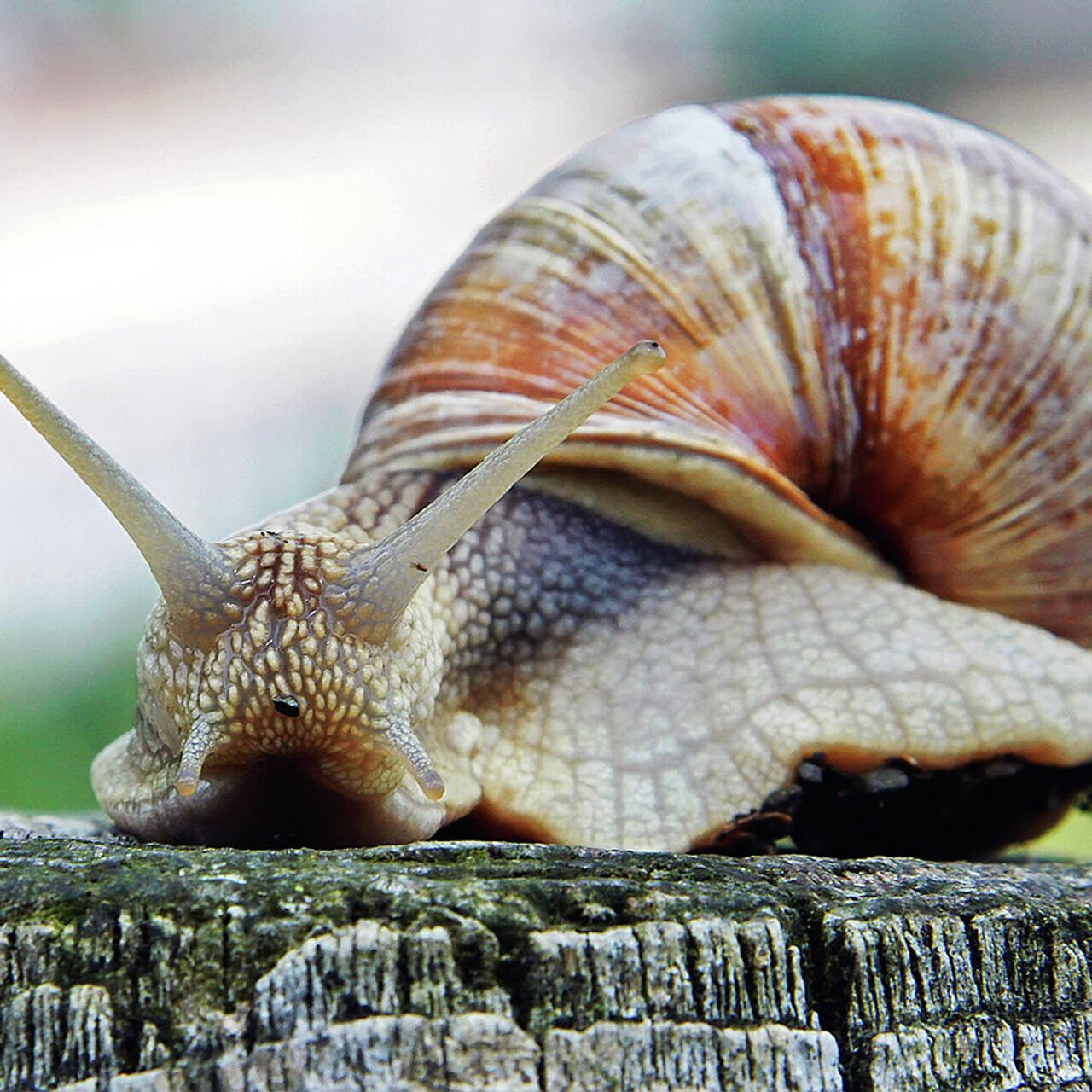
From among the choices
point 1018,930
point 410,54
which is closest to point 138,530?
point 1018,930

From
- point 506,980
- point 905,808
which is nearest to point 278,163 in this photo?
point 905,808

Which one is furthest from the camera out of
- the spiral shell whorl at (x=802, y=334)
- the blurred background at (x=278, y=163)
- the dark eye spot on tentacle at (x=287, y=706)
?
the blurred background at (x=278, y=163)

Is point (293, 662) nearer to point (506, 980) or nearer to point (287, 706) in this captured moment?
point (287, 706)

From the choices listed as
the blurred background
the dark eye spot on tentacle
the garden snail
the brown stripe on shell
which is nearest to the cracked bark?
the dark eye spot on tentacle

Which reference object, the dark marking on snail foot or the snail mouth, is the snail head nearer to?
the snail mouth

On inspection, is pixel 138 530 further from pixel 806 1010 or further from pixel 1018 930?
pixel 1018 930

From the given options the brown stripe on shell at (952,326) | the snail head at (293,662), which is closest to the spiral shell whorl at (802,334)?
the brown stripe on shell at (952,326)

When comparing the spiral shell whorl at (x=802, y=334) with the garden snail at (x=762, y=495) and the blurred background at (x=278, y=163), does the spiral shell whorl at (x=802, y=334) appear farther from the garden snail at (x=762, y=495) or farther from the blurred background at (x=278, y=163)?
the blurred background at (x=278, y=163)
